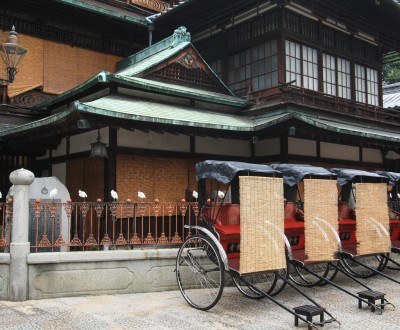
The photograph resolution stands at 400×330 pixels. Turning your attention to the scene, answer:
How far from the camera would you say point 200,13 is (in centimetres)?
1571

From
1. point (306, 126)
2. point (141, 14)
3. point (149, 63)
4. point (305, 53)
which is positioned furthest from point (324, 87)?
point (141, 14)

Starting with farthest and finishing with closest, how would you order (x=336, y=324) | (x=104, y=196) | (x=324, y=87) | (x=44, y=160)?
(x=324, y=87) → (x=44, y=160) → (x=104, y=196) → (x=336, y=324)

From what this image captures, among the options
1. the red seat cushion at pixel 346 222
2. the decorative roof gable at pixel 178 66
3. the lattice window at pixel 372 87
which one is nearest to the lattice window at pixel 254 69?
the decorative roof gable at pixel 178 66

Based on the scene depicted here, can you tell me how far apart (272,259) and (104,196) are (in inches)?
213

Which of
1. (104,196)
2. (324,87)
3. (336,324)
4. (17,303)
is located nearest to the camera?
(336,324)

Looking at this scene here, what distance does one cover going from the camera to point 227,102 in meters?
13.4

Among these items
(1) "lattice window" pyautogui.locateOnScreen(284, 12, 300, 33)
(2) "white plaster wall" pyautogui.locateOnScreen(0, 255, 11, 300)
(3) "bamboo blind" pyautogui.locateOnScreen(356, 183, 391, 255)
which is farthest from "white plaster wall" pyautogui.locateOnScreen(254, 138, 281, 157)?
(2) "white plaster wall" pyautogui.locateOnScreen(0, 255, 11, 300)

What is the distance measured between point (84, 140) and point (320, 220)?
22.8 ft

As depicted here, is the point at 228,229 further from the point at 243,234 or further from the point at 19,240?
the point at 19,240

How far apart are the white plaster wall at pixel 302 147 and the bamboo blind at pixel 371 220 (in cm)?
451

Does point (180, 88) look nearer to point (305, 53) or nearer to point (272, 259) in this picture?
Answer: point (305, 53)

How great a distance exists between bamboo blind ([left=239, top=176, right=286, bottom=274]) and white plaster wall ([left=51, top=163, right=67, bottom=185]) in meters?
7.59

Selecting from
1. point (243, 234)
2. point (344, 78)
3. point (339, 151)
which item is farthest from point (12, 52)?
point (344, 78)

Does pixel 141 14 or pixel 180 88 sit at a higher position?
pixel 141 14
